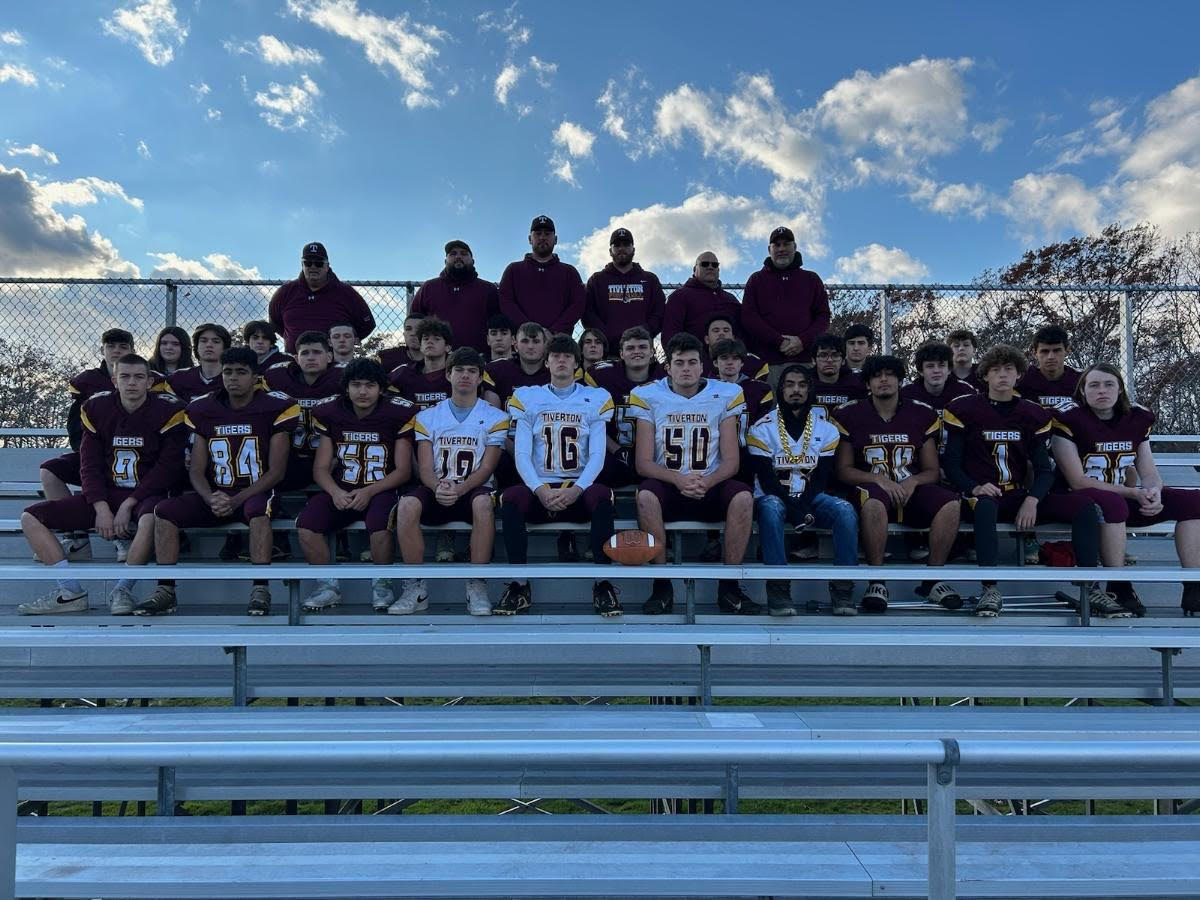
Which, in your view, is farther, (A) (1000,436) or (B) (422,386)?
(B) (422,386)

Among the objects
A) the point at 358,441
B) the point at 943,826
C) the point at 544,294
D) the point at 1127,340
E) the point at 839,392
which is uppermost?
the point at 544,294

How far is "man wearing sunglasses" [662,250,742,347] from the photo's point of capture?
18.1ft

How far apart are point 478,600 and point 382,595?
62 centimetres

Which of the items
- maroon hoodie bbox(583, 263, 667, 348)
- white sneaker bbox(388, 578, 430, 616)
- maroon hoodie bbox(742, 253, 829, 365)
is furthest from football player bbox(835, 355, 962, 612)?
white sneaker bbox(388, 578, 430, 616)

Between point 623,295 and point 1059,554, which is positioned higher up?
point 623,295

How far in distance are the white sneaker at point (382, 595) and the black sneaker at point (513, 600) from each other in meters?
0.62

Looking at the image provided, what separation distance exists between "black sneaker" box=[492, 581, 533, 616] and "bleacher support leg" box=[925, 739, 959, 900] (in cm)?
279

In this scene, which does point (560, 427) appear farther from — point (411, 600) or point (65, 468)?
point (65, 468)

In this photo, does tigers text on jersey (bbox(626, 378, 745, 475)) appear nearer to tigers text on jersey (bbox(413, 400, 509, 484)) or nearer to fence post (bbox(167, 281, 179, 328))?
tigers text on jersey (bbox(413, 400, 509, 484))

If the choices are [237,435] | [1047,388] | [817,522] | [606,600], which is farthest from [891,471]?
[237,435]

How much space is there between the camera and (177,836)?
2.34 m

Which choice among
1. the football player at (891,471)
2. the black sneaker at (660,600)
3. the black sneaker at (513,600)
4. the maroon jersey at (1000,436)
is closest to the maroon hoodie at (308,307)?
the black sneaker at (513,600)

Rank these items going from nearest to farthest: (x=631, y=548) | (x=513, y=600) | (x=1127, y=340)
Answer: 1. (x=631, y=548)
2. (x=513, y=600)
3. (x=1127, y=340)

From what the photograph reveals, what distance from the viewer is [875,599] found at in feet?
12.7
